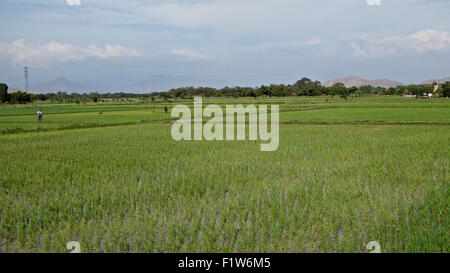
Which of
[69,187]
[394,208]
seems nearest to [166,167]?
[69,187]

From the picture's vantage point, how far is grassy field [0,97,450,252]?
442 centimetres

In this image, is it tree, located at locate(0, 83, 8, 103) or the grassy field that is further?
tree, located at locate(0, 83, 8, 103)

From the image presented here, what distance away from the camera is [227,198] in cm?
627

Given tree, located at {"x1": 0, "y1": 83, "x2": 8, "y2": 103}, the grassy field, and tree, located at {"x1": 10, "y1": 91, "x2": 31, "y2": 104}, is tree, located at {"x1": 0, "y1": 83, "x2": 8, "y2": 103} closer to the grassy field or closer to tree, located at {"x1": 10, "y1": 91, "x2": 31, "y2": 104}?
tree, located at {"x1": 10, "y1": 91, "x2": 31, "y2": 104}

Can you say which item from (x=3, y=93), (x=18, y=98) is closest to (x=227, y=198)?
(x=3, y=93)

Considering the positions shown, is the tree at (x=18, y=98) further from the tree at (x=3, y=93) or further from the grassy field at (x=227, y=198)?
the grassy field at (x=227, y=198)

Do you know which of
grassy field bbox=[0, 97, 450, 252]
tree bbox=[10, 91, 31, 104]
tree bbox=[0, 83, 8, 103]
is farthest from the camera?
tree bbox=[10, 91, 31, 104]

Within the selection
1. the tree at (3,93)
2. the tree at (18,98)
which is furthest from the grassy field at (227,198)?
the tree at (18,98)

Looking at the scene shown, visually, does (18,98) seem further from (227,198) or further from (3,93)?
(227,198)

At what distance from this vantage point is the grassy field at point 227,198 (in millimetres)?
4418

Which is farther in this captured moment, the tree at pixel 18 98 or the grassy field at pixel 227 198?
the tree at pixel 18 98

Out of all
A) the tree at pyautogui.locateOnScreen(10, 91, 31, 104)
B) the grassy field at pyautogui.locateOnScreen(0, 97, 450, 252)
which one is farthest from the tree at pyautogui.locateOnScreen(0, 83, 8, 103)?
the grassy field at pyautogui.locateOnScreen(0, 97, 450, 252)
